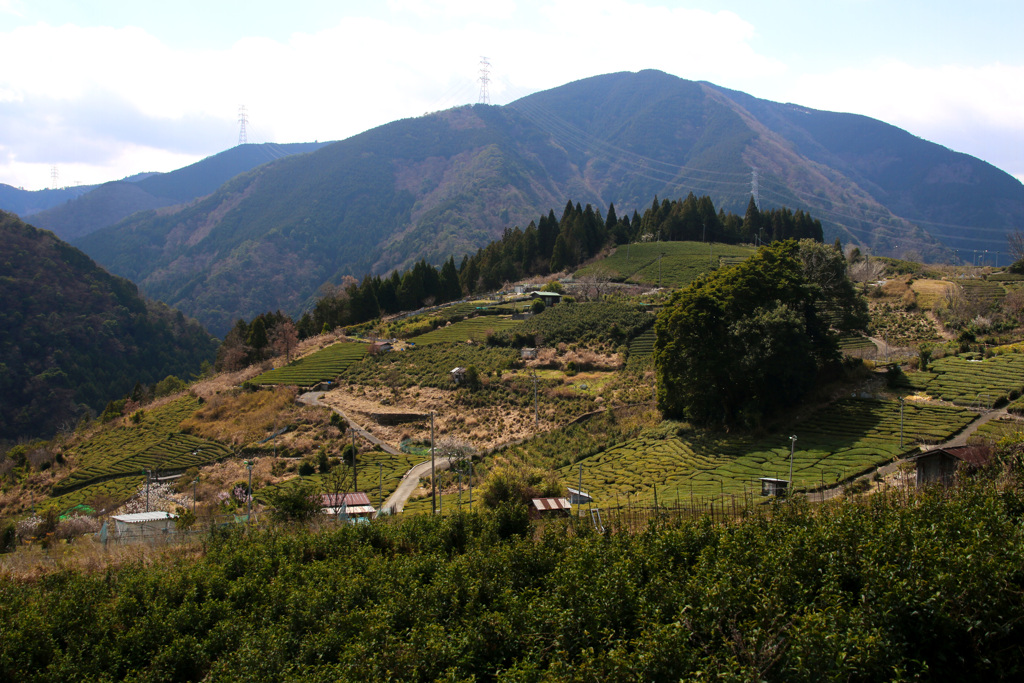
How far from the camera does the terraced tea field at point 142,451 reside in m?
41.8

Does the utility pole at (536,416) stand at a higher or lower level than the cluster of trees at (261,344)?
lower

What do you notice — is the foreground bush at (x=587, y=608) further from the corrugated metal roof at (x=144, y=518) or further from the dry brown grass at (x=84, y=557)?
the corrugated metal roof at (x=144, y=518)

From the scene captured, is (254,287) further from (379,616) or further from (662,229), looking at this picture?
(379,616)

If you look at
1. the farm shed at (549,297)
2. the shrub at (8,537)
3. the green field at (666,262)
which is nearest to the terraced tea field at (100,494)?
the shrub at (8,537)

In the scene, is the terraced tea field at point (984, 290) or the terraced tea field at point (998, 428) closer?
the terraced tea field at point (998, 428)

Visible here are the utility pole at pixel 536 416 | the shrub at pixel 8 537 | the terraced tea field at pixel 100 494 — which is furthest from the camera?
the utility pole at pixel 536 416

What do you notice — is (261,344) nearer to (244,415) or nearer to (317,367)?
(317,367)

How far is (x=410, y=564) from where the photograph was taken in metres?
16.5

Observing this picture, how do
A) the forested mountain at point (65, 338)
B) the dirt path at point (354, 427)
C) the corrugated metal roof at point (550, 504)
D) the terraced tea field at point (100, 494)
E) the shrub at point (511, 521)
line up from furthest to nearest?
the forested mountain at point (65, 338), the dirt path at point (354, 427), the terraced tea field at point (100, 494), the corrugated metal roof at point (550, 504), the shrub at point (511, 521)

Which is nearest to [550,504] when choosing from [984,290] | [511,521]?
[511,521]

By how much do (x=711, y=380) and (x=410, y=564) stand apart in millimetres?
19797

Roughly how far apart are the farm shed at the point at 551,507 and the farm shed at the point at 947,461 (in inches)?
436

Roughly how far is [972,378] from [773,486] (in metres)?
14.3

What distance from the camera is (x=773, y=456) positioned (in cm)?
2595
